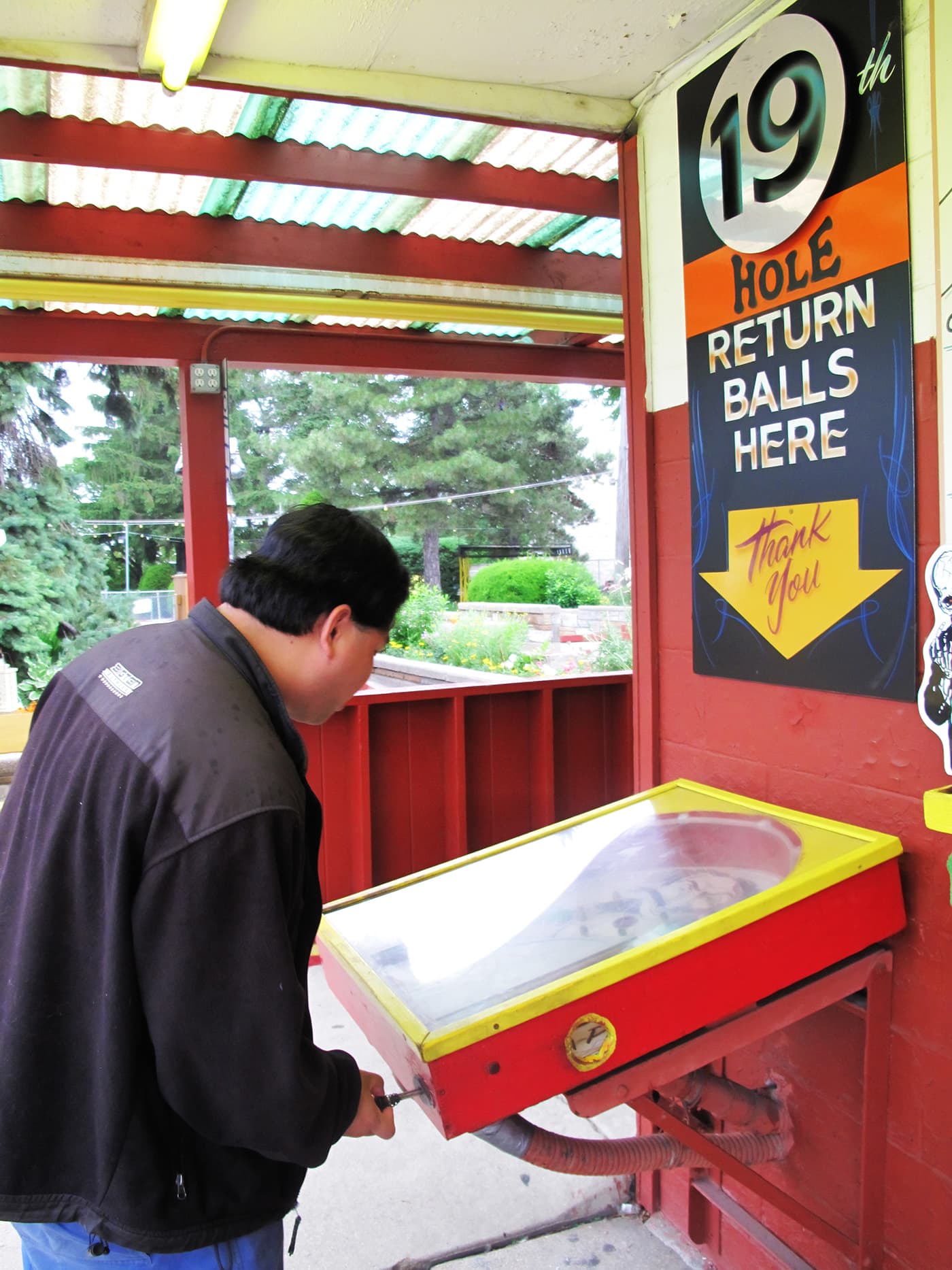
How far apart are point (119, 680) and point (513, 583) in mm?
20836

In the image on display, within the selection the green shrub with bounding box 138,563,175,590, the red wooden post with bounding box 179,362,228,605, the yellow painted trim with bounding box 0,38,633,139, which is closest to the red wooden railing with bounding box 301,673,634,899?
the red wooden post with bounding box 179,362,228,605

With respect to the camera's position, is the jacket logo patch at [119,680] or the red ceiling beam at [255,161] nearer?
the jacket logo patch at [119,680]

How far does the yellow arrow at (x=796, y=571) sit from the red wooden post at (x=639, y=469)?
0.34m

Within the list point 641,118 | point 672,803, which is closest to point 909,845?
point 672,803

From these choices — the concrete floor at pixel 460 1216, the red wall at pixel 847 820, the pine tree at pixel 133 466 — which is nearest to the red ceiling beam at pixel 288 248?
the red wall at pixel 847 820

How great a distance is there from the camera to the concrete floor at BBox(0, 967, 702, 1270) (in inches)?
112

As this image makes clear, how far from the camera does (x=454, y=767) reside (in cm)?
541

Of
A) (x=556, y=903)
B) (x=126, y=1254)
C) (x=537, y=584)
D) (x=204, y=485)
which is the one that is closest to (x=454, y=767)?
(x=204, y=485)

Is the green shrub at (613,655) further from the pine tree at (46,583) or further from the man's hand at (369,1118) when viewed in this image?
the man's hand at (369,1118)

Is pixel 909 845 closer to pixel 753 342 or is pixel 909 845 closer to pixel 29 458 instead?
pixel 753 342

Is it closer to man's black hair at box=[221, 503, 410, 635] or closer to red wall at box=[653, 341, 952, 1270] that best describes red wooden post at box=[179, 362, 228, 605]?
red wall at box=[653, 341, 952, 1270]

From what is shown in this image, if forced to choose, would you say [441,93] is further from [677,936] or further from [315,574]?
[677,936]

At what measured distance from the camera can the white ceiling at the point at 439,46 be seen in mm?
2334

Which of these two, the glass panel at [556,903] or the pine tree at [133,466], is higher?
the pine tree at [133,466]
